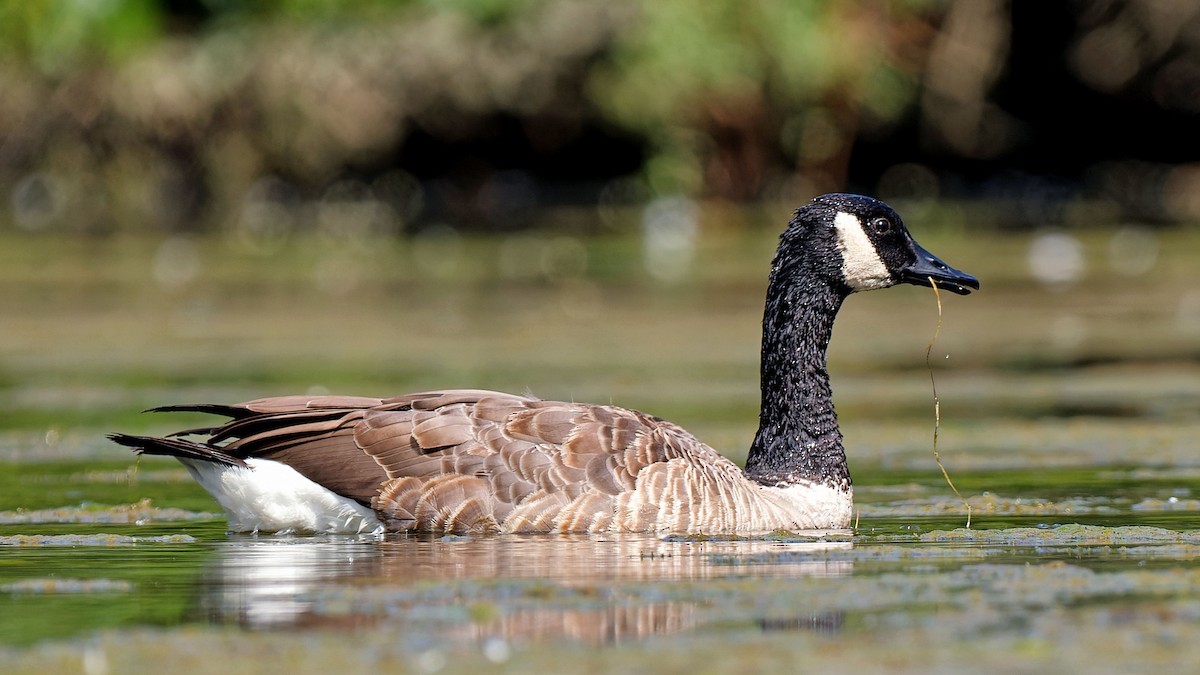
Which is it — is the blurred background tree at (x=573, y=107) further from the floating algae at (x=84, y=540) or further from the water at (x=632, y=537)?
the floating algae at (x=84, y=540)

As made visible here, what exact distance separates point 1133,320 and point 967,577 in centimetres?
1328

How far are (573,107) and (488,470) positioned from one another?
93.7 ft

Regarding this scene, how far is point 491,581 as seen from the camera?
7.53 m

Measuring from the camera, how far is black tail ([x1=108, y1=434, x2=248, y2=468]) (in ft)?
30.0

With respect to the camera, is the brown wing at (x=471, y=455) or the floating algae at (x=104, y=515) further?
the floating algae at (x=104, y=515)

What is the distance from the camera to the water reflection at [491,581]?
6629 millimetres

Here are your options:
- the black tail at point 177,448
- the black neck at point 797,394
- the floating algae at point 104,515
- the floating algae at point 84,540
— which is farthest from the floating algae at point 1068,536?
the floating algae at point 104,515

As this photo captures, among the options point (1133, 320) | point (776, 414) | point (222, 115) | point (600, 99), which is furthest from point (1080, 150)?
point (776, 414)

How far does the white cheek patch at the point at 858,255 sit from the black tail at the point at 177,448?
330 cm

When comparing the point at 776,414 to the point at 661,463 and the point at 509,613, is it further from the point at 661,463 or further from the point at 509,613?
the point at 509,613

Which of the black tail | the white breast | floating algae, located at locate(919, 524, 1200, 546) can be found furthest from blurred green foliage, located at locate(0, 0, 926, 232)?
floating algae, located at locate(919, 524, 1200, 546)

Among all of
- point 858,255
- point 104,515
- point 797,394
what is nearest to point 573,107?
point 858,255

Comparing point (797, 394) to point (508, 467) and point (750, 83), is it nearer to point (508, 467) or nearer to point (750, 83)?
point (508, 467)

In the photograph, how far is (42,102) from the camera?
39.0 m
